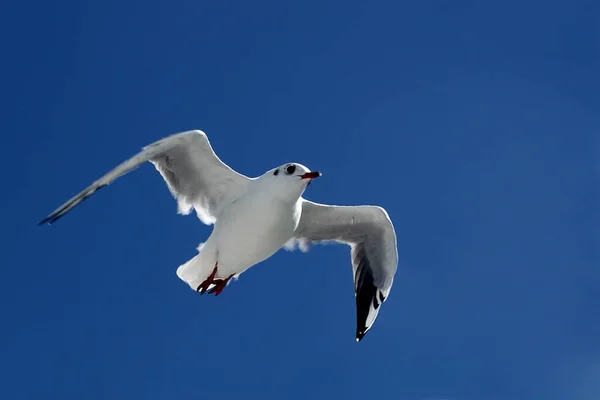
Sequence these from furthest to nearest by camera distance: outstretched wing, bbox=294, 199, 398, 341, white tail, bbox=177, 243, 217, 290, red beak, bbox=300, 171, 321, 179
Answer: outstretched wing, bbox=294, 199, 398, 341, white tail, bbox=177, 243, 217, 290, red beak, bbox=300, 171, 321, 179

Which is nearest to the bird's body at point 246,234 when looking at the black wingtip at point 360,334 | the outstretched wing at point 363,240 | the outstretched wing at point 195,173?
the outstretched wing at point 195,173

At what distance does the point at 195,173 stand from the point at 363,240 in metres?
2.00

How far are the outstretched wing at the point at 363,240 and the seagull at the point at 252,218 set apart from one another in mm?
10

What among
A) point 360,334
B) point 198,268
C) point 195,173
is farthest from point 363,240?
point 195,173

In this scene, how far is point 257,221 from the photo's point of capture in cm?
826

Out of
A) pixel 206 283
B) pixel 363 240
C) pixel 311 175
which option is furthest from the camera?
A: pixel 363 240

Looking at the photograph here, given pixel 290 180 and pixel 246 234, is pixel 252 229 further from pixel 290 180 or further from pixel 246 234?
pixel 290 180

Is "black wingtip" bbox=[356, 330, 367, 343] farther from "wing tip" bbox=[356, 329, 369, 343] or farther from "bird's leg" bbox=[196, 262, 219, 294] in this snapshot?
"bird's leg" bbox=[196, 262, 219, 294]

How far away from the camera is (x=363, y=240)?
31.8ft

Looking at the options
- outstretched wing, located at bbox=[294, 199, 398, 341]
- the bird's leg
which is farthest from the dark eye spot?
the bird's leg

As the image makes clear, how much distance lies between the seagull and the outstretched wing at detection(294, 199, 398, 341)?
0.03 ft

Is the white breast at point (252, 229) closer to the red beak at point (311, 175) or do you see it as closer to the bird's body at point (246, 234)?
the bird's body at point (246, 234)

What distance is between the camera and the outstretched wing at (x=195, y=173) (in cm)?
838

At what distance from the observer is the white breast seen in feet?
27.0
